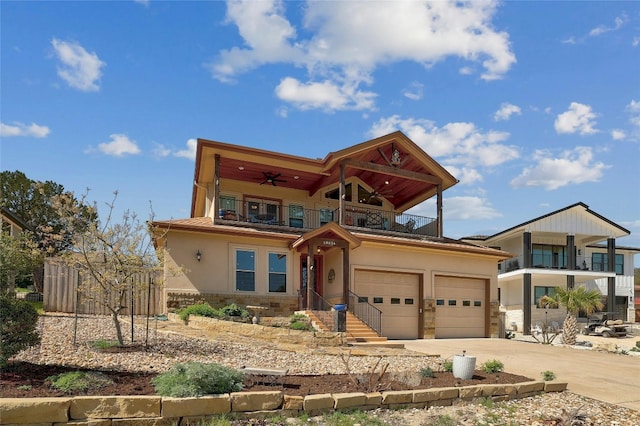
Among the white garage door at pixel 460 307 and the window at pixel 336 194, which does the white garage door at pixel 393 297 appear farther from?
the window at pixel 336 194

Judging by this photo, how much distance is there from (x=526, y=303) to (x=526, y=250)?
3.09 m

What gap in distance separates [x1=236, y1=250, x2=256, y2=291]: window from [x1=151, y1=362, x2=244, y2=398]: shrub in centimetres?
1094

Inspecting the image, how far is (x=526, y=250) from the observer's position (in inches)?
1176

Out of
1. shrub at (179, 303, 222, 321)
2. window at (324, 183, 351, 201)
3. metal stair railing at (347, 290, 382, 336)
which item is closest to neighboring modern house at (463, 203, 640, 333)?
window at (324, 183, 351, 201)

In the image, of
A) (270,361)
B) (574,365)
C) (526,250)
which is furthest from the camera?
(526,250)

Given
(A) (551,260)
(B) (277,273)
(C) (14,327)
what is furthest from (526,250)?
(C) (14,327)

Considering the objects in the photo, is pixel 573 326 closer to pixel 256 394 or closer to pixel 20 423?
pixel 256 394

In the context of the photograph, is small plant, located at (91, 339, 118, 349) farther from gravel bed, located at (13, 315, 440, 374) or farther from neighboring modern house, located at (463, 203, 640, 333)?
neighboring modern house, located at (463, 203, 640, 333)

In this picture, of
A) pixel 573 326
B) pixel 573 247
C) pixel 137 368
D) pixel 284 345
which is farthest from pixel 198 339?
pixel 573 247

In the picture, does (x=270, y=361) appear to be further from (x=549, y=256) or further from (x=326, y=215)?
(x=549, y=256)

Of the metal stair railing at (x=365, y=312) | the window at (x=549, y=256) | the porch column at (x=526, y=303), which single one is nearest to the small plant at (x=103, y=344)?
the metal stair railing at (x=365, y=312)

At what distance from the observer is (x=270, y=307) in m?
18.4

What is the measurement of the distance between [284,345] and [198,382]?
254 inches

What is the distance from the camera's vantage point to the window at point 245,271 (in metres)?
18.2
